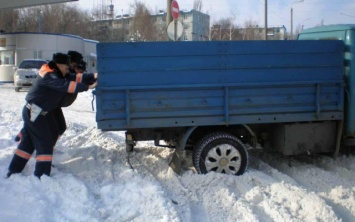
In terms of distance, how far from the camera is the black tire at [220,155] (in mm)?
5664

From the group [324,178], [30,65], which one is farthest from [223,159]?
[30,65]

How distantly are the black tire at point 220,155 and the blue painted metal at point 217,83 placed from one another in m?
0.24

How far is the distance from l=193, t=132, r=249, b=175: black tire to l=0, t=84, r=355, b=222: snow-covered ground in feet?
0.60

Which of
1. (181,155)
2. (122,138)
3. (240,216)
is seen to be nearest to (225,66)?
(181,155)

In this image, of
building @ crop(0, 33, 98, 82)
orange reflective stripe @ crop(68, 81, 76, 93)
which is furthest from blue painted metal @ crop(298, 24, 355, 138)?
building @ crop(0, 33, 98, 82)

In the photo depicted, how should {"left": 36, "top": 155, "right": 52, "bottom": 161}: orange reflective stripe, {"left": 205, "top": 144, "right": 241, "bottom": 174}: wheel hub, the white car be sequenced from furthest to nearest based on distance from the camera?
the white car, {"left": 205, "top": 144, "right": 241, "bottom": 174}: wheel hub, {"left": 36, "top": 155, "right": 52, "bottom": 161}: orange reflective stripe

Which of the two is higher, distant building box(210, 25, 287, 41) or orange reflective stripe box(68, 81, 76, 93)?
distant building box(210, 25, 287, 41)

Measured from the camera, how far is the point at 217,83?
556 cm

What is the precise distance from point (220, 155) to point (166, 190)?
93 cm

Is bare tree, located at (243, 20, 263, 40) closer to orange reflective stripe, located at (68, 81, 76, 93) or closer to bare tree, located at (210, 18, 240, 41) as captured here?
bare tree, located at (210, 18, 240, 41)

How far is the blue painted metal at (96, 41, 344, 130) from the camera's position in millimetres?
5418

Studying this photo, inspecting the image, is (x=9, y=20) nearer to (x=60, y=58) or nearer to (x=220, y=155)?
(x=60, y=58)

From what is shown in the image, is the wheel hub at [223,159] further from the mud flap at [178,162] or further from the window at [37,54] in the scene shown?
the window at [37,54]

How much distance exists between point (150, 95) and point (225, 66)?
1.06m
